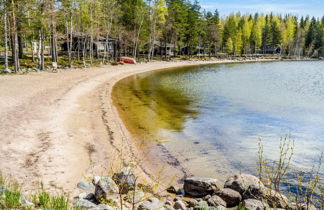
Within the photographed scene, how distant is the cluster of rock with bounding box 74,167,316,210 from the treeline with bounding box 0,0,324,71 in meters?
27.7

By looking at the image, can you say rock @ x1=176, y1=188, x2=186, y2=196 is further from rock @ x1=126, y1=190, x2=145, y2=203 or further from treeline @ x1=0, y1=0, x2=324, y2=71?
treeline @ x1=0, y1=0, x2=324, y2=71

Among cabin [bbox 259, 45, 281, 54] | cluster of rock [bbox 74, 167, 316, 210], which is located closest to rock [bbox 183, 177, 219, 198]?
cluster of rock [bbox 74, 167, 316, 210]

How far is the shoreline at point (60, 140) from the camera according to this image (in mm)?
8094

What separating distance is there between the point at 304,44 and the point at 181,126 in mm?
137299

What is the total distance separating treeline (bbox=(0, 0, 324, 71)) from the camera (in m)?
33.3

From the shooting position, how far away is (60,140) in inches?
432

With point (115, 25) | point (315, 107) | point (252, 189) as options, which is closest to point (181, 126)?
point (252, 189)

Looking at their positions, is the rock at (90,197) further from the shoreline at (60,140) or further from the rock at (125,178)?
the rock at (125,178)

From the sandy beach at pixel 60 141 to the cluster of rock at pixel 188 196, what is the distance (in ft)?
2.86

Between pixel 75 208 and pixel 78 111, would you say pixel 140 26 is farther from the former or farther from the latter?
pixel 75 208

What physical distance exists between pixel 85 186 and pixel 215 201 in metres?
3.46

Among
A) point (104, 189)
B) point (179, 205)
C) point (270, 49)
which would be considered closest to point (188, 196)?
point (179, 205)

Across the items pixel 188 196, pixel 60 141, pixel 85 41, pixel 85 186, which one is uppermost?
pixel 85 41

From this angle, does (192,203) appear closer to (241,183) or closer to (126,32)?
(241,183)
